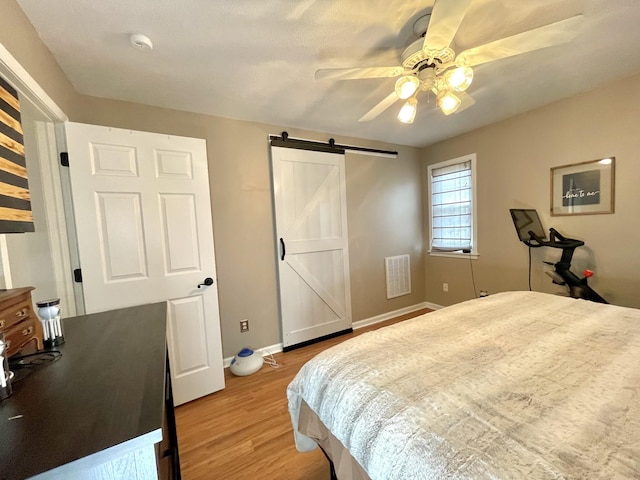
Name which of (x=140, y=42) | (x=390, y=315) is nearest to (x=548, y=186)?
(x=390, y=315)

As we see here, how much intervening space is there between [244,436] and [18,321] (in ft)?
4.58

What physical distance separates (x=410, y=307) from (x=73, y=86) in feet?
13.9

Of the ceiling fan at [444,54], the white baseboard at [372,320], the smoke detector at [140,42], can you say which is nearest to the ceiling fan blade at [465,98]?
the ceiling fan at [444,54]

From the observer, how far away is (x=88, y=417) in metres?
0.59

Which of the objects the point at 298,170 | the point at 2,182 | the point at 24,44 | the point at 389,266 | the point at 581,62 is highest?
the point at 581,62

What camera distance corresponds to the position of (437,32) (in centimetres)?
119

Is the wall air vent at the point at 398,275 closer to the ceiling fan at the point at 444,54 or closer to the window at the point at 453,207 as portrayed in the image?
the window at the point at 453,207

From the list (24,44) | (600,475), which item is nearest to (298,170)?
(24,44)

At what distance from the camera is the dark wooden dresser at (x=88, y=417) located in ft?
1.62

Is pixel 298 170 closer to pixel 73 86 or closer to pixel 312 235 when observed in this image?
pixel 312 235

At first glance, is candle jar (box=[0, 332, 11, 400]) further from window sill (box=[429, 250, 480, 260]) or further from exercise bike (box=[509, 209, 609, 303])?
window sill (box=[429, 250, 480, 260])

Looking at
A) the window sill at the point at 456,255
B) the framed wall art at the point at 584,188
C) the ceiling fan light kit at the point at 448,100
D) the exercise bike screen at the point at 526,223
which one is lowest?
the window sill at the point at 456,255

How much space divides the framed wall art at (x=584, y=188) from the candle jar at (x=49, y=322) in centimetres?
373

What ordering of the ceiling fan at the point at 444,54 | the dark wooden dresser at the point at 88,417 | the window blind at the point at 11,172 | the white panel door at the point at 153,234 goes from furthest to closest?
the white panel door at the point at 153,234 < the ceiling fan at the point at 444,54 < the window blind at the point at 11,172 < the dark wooden dresser at the point at 88,417
